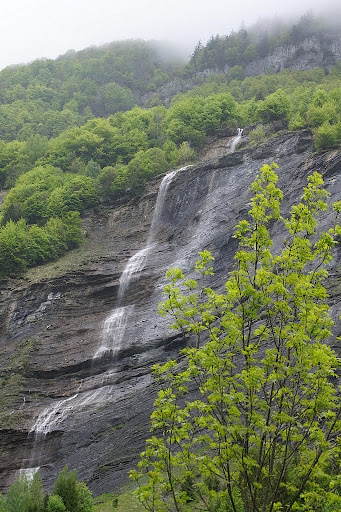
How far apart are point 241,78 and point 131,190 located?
70272mm

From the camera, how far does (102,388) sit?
32.9 meters

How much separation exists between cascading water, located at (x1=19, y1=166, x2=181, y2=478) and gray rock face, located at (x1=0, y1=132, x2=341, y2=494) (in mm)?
105

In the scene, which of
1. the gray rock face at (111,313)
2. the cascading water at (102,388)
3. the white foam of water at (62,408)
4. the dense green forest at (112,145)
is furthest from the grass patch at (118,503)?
the dense green forest at (112,145)

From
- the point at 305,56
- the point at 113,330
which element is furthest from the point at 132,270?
the point at 305,56

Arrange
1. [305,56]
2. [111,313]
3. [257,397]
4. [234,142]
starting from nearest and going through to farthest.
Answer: [257,397] → [111,313] → [234,142] → [305,56]

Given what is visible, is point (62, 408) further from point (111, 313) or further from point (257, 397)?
point (257, 397)

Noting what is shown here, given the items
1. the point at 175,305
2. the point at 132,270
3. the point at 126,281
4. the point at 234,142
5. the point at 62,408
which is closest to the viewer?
the point at 175,305

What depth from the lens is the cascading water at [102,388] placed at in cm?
3005

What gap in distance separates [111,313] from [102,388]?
7905mm

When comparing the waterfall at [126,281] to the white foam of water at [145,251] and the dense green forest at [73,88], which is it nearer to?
the white foam of water at [145,251]

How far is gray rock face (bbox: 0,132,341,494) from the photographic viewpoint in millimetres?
29016

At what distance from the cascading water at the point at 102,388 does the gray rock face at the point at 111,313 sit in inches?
4.1

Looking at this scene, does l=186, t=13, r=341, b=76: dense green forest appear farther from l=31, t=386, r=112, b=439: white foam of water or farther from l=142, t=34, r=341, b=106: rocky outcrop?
l=31, t=386, r=112, b=439: white foam of water

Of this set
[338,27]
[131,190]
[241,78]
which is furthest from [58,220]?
[338,27]
